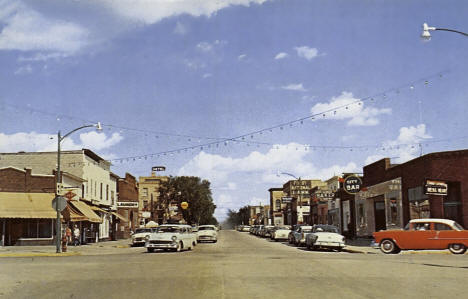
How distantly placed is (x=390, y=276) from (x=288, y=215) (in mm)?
94117

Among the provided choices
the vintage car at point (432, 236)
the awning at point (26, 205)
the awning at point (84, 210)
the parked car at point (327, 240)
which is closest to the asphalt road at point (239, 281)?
the vintage car at point (432, 236)

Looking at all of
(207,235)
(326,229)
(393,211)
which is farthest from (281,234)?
(326,229)

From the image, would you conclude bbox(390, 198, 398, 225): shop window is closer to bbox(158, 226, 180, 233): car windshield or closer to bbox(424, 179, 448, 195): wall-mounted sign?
bbox(424, 179, 448, 195): wall-mounted sign

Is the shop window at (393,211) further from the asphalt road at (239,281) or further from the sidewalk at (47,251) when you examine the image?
the asphalt road at (239,281)

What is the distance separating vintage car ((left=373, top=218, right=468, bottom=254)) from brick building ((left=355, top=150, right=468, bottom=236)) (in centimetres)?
679

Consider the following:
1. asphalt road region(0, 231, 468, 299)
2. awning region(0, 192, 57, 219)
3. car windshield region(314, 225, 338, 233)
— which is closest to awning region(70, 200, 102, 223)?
awning region(0, 192, 57, 219)

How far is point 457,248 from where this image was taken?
25.1 m

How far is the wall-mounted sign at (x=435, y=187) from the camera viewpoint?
104ft

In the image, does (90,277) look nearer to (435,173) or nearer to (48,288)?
(48,288)

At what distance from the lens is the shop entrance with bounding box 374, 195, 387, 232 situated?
44059 mm

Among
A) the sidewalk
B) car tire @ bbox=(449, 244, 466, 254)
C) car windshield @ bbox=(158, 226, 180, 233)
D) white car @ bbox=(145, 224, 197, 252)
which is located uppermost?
car windshield @ bbox=(158, 226, 180, 233)

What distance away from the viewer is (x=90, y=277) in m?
14.3

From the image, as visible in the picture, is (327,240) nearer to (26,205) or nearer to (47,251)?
(47,251)

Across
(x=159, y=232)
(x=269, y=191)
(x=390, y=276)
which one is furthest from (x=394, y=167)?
(x=269, y=191)
